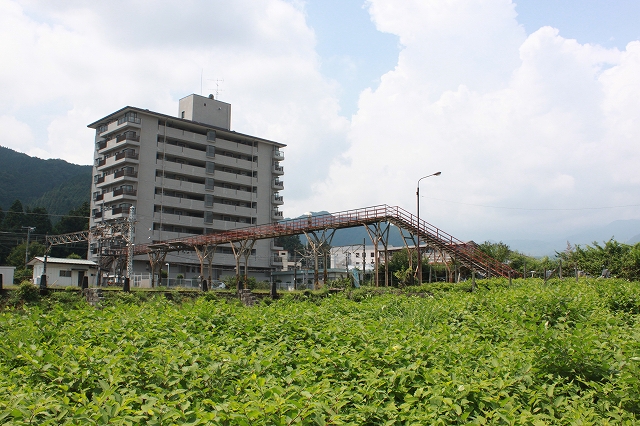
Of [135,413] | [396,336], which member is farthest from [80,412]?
[396,336]

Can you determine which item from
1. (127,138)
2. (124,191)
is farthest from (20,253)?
(127,138)

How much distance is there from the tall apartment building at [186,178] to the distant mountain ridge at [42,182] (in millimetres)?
60665

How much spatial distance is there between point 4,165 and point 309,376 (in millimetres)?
167714

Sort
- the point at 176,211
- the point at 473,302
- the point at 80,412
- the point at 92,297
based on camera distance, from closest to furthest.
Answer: the point at 80,412 < the point at 473,302 < the point at 92,297 < the point at 176,211

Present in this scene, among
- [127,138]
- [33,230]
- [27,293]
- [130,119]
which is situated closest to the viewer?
[27,293]

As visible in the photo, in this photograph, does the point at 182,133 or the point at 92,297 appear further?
the point at 182,133

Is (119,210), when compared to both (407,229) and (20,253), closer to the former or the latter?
(20,253)

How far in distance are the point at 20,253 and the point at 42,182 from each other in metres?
76.0

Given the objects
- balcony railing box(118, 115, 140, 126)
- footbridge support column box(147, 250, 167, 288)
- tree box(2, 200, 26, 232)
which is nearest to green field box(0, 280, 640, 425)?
footbridge support column box(147, 250, 167, 288)

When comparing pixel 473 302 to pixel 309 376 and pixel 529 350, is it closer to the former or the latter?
pixel 529 350

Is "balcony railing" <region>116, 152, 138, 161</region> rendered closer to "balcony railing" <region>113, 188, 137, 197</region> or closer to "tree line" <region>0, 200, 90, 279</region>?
"balcony railing" <region>113, 188, 137, 197</region>

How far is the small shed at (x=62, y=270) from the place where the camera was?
1745 inches

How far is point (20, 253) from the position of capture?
73688 mm

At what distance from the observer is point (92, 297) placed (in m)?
24.7
